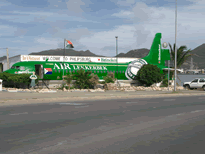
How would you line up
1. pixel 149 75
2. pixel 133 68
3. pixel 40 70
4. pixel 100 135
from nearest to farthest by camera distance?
pixel 100 135, pixel 40 70, pixel 149 75, pixel 133 68

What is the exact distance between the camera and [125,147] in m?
6.07

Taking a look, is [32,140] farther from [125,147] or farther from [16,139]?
[125,147]

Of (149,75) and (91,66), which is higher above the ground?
(91,66)

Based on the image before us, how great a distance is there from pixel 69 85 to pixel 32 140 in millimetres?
23061

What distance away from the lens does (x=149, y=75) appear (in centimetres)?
3684

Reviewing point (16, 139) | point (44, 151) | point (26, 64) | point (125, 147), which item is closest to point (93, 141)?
point (125, 147)

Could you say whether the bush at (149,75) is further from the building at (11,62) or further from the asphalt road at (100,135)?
the asphalt road at (100,135)

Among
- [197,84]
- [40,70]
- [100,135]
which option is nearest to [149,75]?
[197,84]

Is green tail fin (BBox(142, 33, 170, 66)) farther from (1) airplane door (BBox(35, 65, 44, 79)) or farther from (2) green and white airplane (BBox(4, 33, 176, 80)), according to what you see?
(1) airplane door (BBox(35, 65, 44, 79))

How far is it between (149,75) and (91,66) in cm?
821

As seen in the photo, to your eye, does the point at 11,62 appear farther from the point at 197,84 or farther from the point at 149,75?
the point at 197,84

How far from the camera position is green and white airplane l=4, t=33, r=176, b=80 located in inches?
1270

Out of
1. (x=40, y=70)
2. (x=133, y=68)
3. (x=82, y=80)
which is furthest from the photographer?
(x=133, y=68)

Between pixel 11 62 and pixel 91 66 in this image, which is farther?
pixel 11 62
